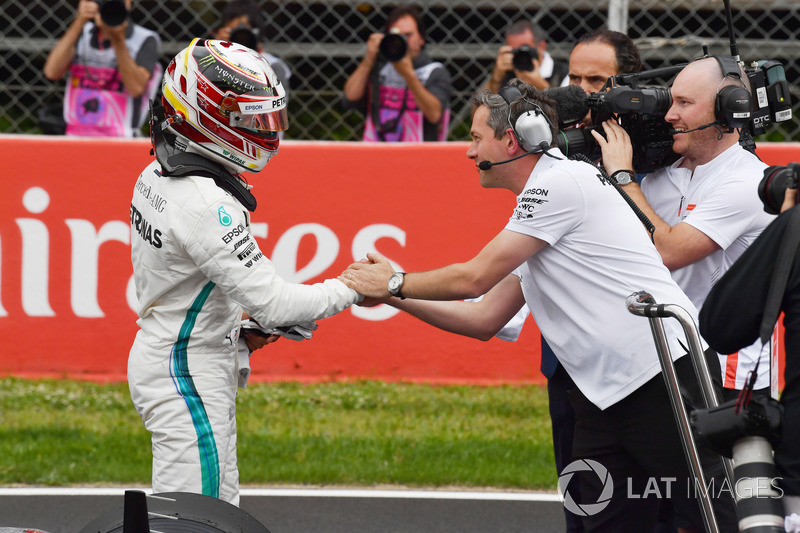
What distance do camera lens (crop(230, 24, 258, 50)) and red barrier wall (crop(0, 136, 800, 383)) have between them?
0.77 metres

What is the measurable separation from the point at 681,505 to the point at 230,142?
1.92 m

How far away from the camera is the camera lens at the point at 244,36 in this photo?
7254mm

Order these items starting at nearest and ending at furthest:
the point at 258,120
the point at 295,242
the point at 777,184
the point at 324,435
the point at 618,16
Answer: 1. the point at 777,184
2. the point at 258,120
3. the point at 324,435
4. the point at 295,242
5. the point at 618,16

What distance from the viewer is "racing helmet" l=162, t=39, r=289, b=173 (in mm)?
3393

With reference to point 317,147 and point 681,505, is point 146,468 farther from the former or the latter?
point 681,505

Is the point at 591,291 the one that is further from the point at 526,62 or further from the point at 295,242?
the point at 526,62

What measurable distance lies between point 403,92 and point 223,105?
4289 millimetres

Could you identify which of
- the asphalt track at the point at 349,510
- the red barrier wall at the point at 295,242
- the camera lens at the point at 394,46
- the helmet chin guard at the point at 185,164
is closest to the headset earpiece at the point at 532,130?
the helmet chin guard at the point at 185,164

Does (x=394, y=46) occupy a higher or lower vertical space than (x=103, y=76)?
higher

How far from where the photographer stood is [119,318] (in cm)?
704

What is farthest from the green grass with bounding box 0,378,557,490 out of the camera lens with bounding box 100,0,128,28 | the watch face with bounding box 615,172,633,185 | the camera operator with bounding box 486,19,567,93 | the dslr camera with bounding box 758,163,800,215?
the dslr camera with bounding box 758,163,800,215

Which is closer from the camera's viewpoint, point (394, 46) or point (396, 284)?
point (396, 284)

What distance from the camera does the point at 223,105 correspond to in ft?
11.1

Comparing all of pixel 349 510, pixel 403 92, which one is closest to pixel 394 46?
pixel 403 92
